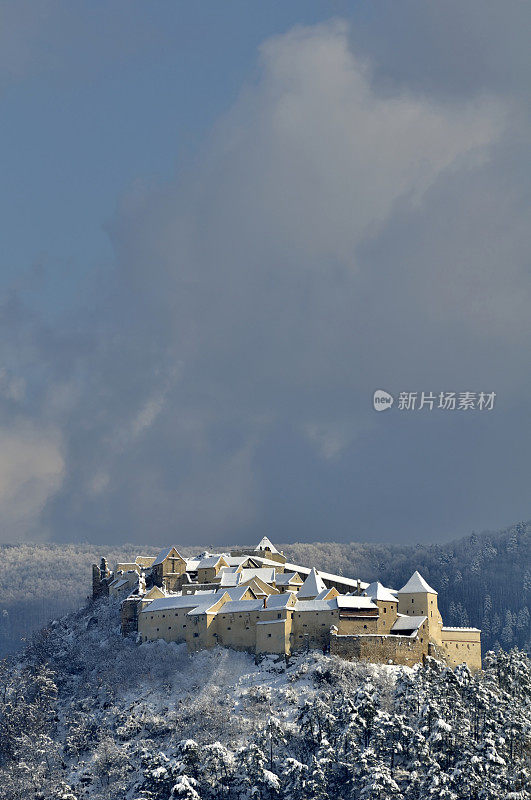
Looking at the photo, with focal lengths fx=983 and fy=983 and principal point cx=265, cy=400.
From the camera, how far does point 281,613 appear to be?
107m

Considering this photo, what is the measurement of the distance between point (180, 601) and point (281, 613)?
14111 millimetres

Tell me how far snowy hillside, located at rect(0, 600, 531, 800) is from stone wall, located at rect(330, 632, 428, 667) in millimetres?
1961

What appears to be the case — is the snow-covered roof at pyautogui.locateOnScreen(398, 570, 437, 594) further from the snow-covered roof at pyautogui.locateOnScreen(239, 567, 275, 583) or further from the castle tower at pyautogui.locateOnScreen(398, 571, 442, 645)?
the snow-covered roof at pyautogui.locateOnScreen(239, 567, 275, 583)

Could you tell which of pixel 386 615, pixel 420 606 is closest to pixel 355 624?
pixel 386 615

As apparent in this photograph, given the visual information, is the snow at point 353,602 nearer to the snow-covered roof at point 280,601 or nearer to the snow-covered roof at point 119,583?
the snow-covered roof at point 280,601

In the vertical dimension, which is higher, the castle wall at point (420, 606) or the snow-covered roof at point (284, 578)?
the snow-covered roof at point (284, 578)

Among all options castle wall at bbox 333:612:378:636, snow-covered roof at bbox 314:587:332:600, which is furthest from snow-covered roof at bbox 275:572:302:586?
castle wall at bbox 333:612:378:636

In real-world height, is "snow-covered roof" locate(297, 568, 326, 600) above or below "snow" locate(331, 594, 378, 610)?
above

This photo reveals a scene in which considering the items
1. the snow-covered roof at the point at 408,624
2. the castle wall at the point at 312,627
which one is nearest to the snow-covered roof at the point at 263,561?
the castle wall at the point at 312,627

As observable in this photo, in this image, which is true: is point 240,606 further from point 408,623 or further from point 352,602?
point 408,623

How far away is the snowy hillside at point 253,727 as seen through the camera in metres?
82.8

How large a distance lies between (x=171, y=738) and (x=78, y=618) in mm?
40318

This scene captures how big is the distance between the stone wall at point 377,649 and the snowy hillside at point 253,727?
1961mm

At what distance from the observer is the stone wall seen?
104m
